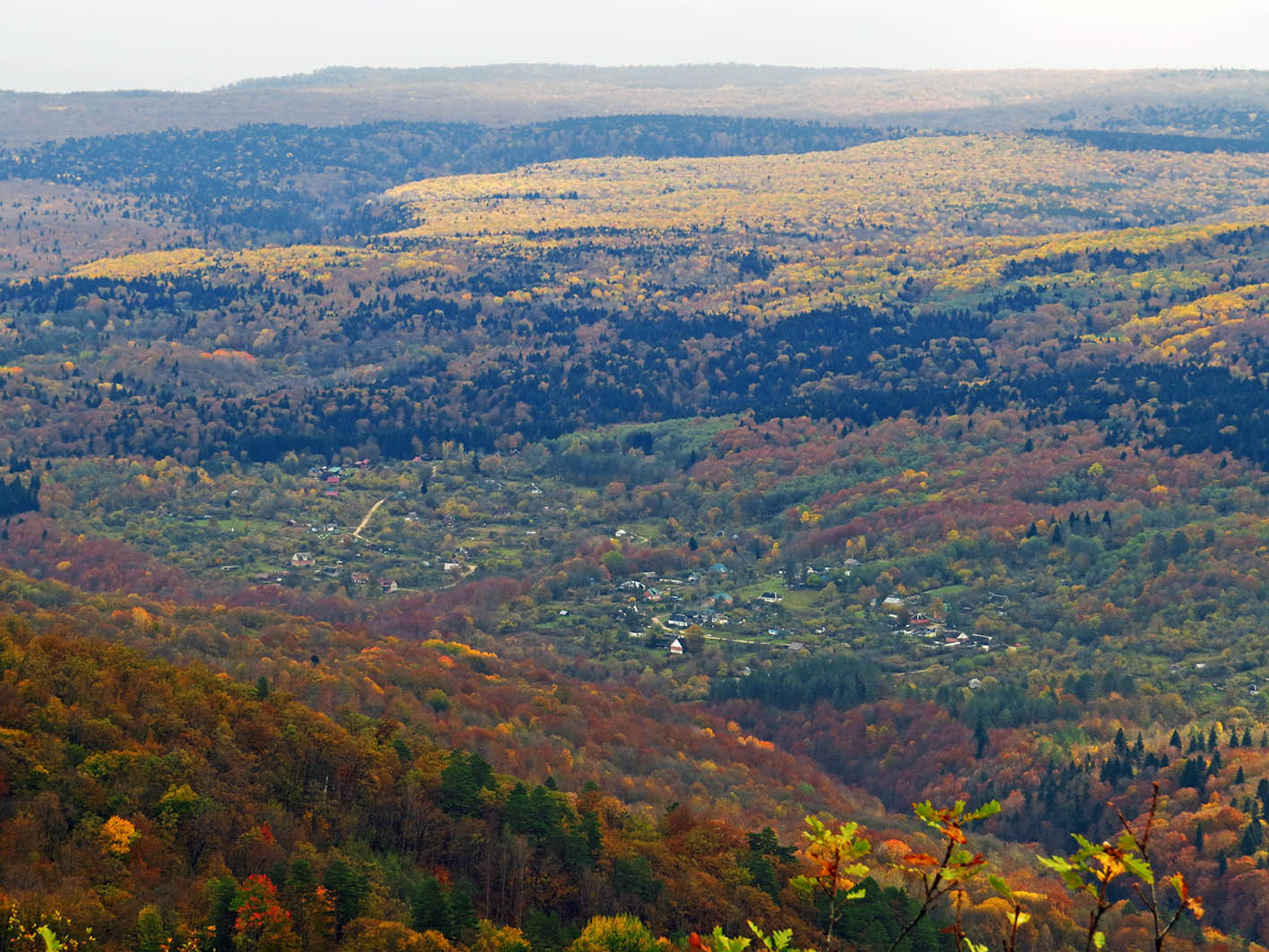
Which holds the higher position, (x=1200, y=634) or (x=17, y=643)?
(x=17, y=643)

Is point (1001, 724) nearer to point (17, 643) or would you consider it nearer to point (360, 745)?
point (360, 745)

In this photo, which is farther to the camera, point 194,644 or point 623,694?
point 623,694

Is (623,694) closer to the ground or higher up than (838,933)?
closer to the ground

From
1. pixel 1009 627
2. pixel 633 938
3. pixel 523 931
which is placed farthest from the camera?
pixel 1009 627

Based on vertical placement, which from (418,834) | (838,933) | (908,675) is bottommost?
(908,675)

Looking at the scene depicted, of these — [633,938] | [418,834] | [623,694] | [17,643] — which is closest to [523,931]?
[633,938]

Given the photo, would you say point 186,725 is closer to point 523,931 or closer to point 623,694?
point 523,931

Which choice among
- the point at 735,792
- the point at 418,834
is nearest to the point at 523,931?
the point at 418,834

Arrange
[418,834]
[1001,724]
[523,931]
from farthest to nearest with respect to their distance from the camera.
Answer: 1. [1001,724]
2. [418,834]
3. [523,931]

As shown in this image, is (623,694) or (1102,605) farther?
(1102,605)
